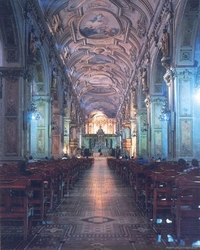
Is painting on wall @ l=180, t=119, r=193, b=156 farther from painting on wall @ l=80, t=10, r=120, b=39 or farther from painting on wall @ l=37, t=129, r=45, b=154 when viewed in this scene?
painting on wall @ l=80, t=10, r=120, b=39

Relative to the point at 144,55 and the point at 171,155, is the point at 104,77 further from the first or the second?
the point at 171,155

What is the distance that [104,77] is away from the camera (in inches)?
1705

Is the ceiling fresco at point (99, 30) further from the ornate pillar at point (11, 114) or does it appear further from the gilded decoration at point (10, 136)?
the gilded decoration at point (10, 136)

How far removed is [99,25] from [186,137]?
15357 mm

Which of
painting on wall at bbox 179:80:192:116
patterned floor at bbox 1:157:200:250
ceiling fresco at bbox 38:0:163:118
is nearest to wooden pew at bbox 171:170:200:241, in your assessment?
patterned floor at bbox 1:157:200:250

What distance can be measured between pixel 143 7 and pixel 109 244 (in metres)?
17.5

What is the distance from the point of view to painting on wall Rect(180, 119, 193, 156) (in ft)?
44.8

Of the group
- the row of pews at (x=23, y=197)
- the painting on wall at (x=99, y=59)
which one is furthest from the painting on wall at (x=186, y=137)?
the painting on wall at (x=99, y=59)

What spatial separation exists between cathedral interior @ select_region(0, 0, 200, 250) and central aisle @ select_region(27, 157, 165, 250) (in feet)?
0.19

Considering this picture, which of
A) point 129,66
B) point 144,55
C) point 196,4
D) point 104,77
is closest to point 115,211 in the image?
point 196,4

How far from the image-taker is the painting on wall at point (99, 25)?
78.2ft

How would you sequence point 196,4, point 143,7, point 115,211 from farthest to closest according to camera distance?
1. point 143,7
2. point 196,4
3. point 115,211

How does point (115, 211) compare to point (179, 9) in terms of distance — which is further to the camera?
point (179, 9)

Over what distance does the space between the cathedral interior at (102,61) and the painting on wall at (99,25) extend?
8cm
